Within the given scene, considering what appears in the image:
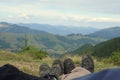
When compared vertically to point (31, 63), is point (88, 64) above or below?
above

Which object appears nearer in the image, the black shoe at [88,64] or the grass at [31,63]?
the black shoe at [88,64]

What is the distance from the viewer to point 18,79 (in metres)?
3.12

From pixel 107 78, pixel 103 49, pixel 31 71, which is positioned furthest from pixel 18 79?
pixel 103 49

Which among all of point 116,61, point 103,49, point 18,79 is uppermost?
point 18,79

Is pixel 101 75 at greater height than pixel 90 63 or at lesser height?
greater

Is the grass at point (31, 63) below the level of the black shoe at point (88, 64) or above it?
below

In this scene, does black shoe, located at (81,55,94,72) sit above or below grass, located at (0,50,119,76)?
above

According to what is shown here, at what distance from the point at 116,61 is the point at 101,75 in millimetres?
13766

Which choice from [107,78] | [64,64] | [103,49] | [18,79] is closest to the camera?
[107,78]

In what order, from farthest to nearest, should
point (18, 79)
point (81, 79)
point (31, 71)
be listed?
point (31, 71) < point (18, 79) < point (81, 79)

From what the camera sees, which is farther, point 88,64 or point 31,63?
point 31,63

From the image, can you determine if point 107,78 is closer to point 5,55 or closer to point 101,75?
point 101,75

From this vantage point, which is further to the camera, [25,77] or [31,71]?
[31,71]

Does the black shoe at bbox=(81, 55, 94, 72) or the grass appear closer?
the black shoe at bbox=(81, 55, 94, 72)
